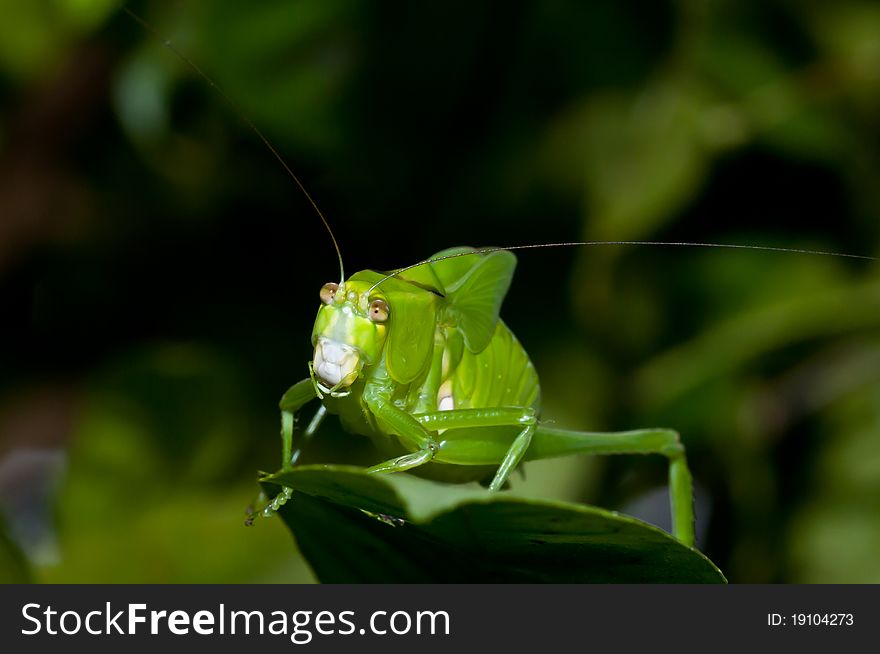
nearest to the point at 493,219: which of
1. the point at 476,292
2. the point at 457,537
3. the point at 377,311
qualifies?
the point at 476,292

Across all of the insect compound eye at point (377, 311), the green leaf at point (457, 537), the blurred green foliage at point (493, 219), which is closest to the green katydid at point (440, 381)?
the insect compound eye at point (377, 311)

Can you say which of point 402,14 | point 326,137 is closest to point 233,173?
point 326,137

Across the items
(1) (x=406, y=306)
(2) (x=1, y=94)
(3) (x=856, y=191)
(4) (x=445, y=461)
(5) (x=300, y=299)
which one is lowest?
(4) (x=445, y=461)

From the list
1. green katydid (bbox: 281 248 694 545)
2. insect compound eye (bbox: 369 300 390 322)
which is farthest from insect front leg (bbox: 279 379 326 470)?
insect compound eye (bbox: 369 300 390 322)

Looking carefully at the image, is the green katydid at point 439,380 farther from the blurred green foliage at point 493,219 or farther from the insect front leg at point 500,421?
the blurred green foliage at point 493,219

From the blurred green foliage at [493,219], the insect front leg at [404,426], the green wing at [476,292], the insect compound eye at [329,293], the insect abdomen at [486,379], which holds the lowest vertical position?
the insect front leg at [404,426]

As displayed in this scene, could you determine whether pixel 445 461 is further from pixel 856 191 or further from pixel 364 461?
pixel 856 191
